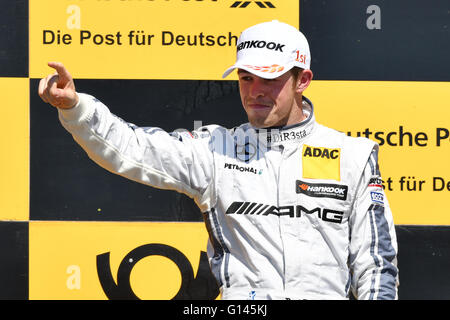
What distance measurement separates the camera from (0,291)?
2689mm

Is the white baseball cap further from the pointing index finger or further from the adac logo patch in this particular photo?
the pointing index finger

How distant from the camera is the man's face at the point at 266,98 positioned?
203cm

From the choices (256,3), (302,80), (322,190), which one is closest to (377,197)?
(322,190)

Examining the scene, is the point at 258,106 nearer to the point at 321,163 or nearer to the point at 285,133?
the point at 285,133

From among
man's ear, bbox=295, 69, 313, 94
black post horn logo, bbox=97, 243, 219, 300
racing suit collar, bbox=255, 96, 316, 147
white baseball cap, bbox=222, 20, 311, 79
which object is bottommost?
black post horn logo, bbox=97, 243, 219, 300

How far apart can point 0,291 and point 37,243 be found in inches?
9.3

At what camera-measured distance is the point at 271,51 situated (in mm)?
2014

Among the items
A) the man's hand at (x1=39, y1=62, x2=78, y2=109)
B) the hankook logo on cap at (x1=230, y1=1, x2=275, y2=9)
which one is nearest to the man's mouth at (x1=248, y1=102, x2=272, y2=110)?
the man's hand at (x1=39, y1=62, x2=78, y2=109)

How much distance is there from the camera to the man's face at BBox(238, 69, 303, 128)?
203cm

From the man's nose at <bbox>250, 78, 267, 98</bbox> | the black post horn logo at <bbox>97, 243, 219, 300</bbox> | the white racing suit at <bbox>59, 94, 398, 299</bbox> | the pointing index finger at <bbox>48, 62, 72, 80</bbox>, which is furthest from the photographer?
the black post horn logo at <bbox>97, 243, 219, 300</bbox>

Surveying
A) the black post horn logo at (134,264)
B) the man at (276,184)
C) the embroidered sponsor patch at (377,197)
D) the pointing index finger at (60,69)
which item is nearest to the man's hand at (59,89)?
the pointing index finger at (60,69)

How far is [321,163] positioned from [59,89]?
79cm
